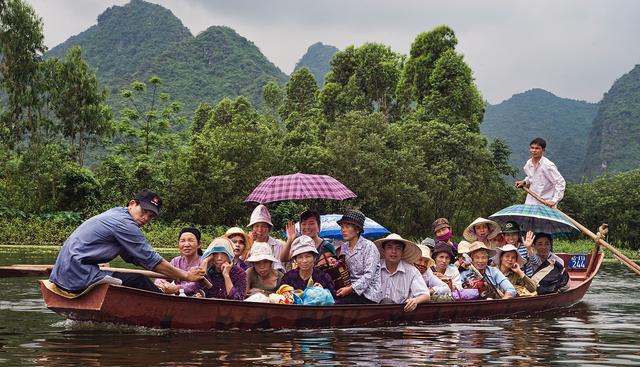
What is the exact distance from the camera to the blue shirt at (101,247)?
7824 mm

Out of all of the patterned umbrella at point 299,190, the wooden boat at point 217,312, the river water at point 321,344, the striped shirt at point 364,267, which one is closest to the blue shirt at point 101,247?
the wooden boat at point 217,312

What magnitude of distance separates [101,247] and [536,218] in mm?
7586

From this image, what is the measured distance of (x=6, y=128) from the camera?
114 feet

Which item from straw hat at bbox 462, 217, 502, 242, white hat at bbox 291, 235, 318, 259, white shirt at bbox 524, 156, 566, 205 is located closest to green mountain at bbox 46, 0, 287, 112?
white shirt at bbox 524, 156, 566, 205

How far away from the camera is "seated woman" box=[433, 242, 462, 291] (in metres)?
10.7

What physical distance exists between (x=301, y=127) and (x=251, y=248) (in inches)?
1191

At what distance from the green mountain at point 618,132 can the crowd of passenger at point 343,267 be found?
240 ft

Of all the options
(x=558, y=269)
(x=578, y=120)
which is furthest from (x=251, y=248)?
(x=578, y=120)

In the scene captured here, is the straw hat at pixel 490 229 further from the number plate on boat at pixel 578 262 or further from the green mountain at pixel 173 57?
the green mountain at pixel 173 57

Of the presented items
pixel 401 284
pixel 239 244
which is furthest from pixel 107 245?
pixel 401 284

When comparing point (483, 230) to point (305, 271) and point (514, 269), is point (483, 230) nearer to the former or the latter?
point (514, 269)

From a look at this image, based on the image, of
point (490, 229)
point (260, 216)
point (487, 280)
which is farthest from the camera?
point (490, 229)

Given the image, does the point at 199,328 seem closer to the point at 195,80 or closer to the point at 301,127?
the point at 301,127

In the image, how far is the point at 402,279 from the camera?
9773 millimetres
